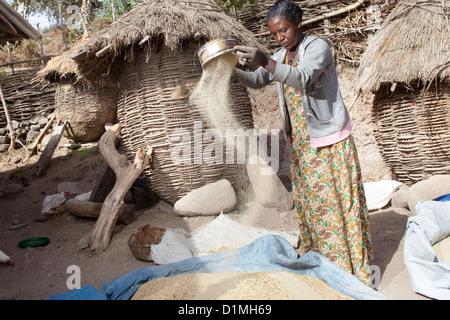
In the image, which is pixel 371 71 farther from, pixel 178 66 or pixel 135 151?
pixel 135 151

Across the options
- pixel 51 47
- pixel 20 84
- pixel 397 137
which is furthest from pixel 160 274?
pixel 51 47

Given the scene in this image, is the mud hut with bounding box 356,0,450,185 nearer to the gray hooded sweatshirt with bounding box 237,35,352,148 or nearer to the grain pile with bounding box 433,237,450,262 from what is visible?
the grain pile with bounding box 433,237,450,262

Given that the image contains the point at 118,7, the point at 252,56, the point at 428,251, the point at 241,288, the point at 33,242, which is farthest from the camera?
the point at 118,7

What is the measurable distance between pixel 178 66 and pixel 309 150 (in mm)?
2185

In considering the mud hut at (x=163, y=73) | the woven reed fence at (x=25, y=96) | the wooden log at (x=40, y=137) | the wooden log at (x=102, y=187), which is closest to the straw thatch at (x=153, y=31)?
the mud hut at (x=163, y=73)

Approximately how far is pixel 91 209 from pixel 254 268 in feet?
8.02

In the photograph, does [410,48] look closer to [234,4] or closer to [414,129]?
[414,129]

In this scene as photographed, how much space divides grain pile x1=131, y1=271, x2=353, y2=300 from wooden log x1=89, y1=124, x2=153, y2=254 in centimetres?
133

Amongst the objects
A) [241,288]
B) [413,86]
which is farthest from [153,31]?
[413,86]

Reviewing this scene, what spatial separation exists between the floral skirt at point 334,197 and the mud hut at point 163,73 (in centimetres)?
178

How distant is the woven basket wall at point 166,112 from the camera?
13.3ft

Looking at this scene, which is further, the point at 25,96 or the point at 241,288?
the point at 25,96

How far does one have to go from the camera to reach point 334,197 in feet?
7.85
